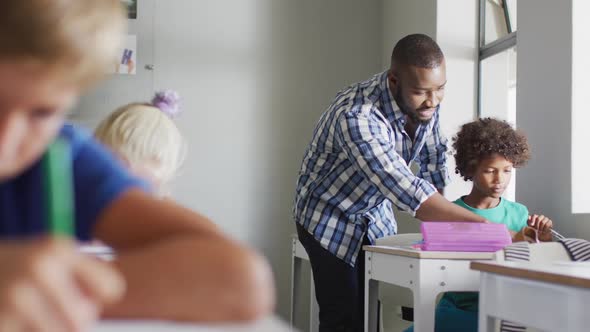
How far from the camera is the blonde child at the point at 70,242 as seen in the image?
380 mm

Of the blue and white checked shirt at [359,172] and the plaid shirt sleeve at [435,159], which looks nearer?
the blue and white checked shirt at [359,172]

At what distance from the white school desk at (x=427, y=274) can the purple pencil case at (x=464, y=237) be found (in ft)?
0.17

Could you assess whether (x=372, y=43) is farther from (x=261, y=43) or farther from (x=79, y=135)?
(x=79, y=135)

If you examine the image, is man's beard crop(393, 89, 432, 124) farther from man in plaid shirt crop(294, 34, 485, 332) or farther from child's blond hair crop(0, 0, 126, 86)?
child's blond hair crop(0, 0, 126, 86)

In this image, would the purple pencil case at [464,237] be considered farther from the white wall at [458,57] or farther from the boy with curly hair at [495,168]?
the white wall at [458,57]

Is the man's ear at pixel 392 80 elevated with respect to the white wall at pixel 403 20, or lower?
lower

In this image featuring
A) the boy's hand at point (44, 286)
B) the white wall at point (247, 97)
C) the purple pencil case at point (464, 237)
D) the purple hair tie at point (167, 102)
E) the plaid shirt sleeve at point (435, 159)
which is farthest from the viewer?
A: the white wall at point (247, 97)

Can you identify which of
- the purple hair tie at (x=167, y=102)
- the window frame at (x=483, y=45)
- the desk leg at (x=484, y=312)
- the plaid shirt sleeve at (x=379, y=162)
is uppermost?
the window frame at (x=483, y=45)

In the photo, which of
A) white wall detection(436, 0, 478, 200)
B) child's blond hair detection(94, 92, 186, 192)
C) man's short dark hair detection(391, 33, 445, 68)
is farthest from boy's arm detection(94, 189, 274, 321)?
white wall detection(436, 0, 478, 200)

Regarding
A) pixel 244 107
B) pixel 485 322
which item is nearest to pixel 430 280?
pixel 485 322

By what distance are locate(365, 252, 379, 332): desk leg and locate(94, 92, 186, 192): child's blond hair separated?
117cm

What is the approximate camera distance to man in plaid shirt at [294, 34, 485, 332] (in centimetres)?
252

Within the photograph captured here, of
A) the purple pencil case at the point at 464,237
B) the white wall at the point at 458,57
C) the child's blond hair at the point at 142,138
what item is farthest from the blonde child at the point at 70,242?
the white wall at the point at 458,57

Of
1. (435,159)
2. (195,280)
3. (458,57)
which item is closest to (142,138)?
(195,280)
